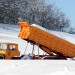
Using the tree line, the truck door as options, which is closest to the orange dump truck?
the truck door

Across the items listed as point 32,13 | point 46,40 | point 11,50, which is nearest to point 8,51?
point 11,50

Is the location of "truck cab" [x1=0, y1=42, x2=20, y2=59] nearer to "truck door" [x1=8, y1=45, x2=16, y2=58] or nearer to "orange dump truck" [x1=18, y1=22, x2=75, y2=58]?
"truck door" [x1=8, y1=45, x2=16, y2=58]

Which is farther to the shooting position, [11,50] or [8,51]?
[11,50]

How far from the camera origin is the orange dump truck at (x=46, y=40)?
23.5m

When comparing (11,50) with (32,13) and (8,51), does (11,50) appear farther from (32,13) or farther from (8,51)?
(32,13)

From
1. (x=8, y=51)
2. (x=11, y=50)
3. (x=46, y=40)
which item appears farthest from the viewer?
(x=46, y=40)

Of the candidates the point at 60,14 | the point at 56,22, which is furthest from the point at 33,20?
the point at 60,14

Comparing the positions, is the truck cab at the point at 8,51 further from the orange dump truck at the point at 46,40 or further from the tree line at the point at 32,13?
the tree line at the point at 32,13

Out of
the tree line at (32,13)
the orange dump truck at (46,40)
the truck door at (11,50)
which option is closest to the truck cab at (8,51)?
the truck door at (11,50)

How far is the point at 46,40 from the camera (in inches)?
945

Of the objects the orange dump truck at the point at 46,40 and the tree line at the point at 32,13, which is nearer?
the orange dump truck at the point at 46,40

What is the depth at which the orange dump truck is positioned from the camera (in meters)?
23.5
